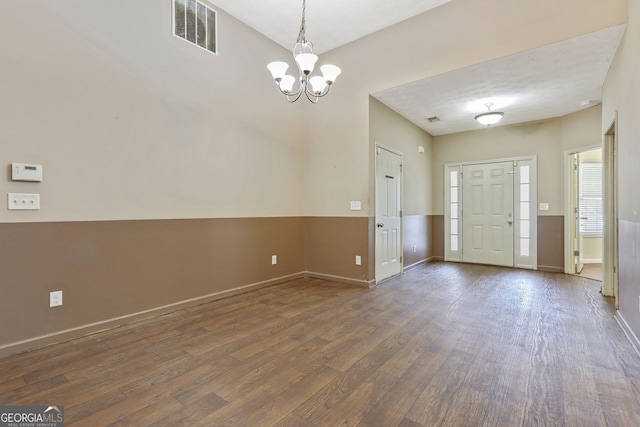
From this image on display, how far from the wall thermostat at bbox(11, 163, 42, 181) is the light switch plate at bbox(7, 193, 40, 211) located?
0.13 meters

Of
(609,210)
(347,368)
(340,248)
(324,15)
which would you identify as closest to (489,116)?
(609,210)

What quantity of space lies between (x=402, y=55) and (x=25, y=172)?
420 cm

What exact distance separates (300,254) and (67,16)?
12.4 feet

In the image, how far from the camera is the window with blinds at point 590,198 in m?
6.03

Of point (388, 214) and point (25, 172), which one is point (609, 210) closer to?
point (388, 214)

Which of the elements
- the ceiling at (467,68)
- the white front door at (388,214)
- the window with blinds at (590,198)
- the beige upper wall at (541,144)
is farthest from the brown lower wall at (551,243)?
the white front door at (388,214)

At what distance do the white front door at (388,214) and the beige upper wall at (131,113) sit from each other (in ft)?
5.49

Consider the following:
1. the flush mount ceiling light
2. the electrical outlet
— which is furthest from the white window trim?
the flush mount ceiling light

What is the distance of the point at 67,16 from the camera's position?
2555 mm

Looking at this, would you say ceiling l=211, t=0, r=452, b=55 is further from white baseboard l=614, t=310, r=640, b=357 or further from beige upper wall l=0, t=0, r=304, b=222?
white baseboard l=614, t=310, r=640, b=357

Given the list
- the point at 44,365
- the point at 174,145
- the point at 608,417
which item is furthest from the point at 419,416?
the point at 174,145

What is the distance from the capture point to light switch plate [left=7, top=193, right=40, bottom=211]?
2.30 metres

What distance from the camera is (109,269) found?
281 cm

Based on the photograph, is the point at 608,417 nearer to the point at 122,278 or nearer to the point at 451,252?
the point at 122,278
